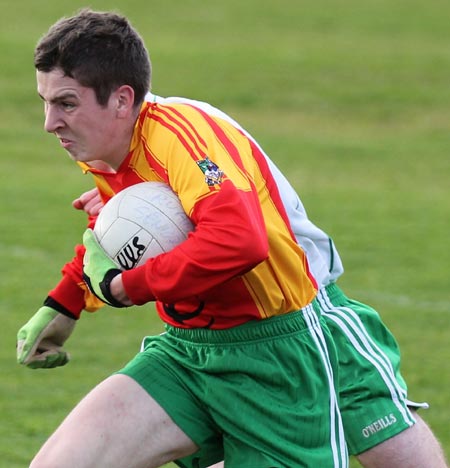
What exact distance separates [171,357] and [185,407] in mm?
208

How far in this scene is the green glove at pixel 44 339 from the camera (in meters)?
5.03

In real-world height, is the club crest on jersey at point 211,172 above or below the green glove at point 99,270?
above

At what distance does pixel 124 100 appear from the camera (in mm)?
4402

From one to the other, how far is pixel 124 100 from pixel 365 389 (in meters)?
1.42

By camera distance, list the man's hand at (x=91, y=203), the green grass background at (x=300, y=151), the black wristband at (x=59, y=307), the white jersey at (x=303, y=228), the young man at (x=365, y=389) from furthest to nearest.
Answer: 1. the green grass background at (x=300, y=151)
2. the black wristband at (x=59, y=307)
3. the man's hand at (x=91, y=203)
4. the young man at (x=365, y=389)
5. the white jersey at (x=303, y=228)

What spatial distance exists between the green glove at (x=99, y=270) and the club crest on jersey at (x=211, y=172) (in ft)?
1.59

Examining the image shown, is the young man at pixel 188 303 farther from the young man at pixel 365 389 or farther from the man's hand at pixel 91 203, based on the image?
the man's hand at pixel 91 203

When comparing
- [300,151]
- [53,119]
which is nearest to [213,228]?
[53,119]

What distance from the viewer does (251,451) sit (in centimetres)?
450

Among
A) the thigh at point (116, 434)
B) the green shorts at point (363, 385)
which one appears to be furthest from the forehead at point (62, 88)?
the green shorts at point (363, 385)

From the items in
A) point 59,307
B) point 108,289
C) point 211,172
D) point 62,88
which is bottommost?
point 59,307

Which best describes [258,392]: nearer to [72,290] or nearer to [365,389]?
[365,389]

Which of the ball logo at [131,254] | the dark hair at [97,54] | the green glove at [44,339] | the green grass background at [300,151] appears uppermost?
the dark hair at [97,54]

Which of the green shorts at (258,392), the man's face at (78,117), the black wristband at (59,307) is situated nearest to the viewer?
the man's face at (78,117)
